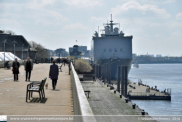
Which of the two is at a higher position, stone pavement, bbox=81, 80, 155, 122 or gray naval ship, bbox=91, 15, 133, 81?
gray naval ship, bbox=91, 15, 133, 81

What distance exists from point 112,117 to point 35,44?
296 feet

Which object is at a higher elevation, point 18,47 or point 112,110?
point 18,47

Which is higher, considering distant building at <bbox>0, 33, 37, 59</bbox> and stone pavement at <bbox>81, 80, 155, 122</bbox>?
distant building at <bbox>0, 33, 37, 59</bbox>

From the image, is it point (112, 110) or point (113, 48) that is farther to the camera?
point (113, 48)

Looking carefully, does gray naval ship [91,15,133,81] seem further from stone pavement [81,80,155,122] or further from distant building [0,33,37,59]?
stone pavement [81,80,155,122]

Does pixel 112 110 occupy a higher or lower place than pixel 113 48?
lower

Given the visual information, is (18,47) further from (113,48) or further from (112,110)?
(112,110)

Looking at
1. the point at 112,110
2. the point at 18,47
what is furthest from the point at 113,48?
the point at 112,110

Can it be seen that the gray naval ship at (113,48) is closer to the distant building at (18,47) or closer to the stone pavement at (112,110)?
the distant building at (18,47)

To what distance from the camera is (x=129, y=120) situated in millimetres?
26297

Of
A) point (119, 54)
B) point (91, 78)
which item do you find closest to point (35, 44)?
point (119, 54)

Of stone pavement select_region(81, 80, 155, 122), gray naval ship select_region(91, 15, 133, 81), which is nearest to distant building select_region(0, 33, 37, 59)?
gray naval ship select_region(91, 15, 133, 81)

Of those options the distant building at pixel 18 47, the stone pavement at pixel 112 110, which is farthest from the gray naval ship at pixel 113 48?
the stone pavement at pixel 112 110

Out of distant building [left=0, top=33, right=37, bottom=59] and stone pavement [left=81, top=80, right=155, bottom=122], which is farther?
distant building [left=0, top=33, right=37, bottom=59]
